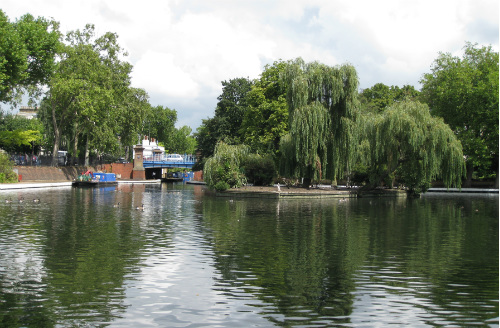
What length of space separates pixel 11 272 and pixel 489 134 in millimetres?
54368

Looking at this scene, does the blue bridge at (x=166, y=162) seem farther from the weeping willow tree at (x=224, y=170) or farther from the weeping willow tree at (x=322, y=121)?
the weeping willow tree at (x=322, y=121)

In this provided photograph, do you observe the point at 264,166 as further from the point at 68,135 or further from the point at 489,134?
the point at 68,135

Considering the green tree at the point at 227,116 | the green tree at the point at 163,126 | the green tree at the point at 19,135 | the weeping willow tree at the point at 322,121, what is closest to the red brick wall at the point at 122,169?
the green tree at the point at 19,135

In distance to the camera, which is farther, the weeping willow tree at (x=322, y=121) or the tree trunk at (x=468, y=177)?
the tree trunk at (x=468, y=177)

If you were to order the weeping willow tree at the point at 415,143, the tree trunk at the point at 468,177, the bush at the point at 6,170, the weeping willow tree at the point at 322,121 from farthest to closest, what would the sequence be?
the tree trunk at the point at 468,177, the bush at the point at 6,170, the weeping willow tree at the point at 322,121, the weeping willow tree at the point at 415,143

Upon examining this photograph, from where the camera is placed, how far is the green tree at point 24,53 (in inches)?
1746

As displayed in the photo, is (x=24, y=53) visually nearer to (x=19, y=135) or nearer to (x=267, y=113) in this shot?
(x=19, y=135)

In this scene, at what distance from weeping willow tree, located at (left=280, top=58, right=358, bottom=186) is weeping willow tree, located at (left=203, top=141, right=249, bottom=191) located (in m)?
4.38

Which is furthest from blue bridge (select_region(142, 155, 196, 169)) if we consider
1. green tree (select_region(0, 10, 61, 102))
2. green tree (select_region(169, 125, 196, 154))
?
green tree (select_region(169, 125, 196, 154))

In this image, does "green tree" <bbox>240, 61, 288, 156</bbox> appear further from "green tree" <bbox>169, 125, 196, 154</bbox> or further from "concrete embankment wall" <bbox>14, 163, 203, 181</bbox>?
"green tree" <bbox>169, 125, 196, 154</bbox>

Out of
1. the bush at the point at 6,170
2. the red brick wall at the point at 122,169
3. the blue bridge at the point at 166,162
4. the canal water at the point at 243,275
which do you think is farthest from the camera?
the blue bridge at the point at 166,162

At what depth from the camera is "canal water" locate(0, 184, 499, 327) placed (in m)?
8.20

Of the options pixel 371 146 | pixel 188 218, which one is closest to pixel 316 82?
pixel 371 146

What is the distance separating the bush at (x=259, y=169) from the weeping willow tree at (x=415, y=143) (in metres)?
9.21
